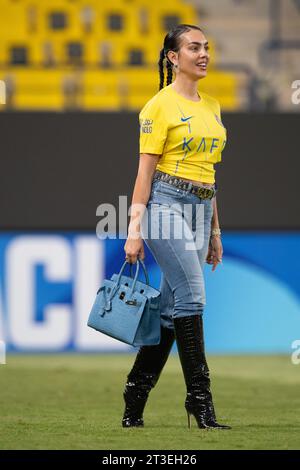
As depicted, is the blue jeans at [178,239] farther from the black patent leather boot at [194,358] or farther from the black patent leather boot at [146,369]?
the black patent leather boot at [146,369]

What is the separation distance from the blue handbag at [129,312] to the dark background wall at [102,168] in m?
5.15

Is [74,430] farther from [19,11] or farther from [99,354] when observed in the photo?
[19,11]

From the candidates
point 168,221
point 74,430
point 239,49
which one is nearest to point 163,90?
point 168,221

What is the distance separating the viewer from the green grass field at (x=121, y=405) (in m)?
4.74

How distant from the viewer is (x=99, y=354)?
10.1m

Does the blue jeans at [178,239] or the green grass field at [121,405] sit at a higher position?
the blue jeans at [178,239]

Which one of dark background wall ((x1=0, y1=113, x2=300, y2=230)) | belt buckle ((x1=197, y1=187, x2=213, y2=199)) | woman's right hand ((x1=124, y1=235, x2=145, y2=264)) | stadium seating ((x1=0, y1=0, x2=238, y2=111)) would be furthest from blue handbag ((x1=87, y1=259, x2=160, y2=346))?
stadium seating ((x1=0, y1=0, x2=238, y2=111))

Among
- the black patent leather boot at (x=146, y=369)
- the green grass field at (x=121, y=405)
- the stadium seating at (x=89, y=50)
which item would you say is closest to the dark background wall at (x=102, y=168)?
the stadium seating at (x=89, y=50)

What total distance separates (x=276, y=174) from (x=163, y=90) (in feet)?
18.3

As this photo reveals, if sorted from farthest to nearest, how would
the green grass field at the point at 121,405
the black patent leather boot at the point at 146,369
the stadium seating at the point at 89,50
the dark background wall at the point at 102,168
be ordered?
the stadium seating at the point at 89,50 < the dark background wall at the point at 102,168 < the black patent leather boot at the point at 146,369 < the green grass field at the point at 121,405

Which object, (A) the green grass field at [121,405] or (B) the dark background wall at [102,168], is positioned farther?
(B) the dark background wall at [102,168]

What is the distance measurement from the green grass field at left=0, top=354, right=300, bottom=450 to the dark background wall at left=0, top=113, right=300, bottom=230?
1322 mm

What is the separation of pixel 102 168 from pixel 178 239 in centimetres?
545

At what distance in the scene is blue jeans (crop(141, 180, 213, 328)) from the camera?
15.9 feet
